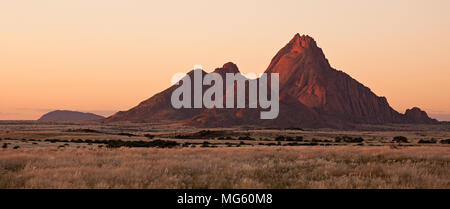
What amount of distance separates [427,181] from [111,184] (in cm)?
855

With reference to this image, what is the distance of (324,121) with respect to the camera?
165625 millimetres

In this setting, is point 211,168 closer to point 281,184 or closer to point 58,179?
point 281,184

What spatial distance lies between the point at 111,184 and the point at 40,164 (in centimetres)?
591

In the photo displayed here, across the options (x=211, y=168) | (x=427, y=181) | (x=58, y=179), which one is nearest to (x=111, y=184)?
(x=58, y=179)

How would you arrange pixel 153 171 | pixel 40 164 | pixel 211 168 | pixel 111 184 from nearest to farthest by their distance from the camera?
pixel 111 184 → pixel 153 171 → pixel 211 168 → pixel 40 164

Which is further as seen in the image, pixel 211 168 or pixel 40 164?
pixel 40 164

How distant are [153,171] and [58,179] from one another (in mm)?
2962

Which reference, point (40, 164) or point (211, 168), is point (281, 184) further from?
point (40, 164)
